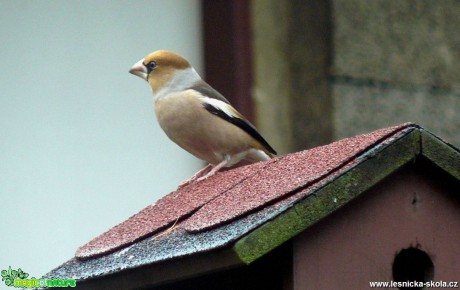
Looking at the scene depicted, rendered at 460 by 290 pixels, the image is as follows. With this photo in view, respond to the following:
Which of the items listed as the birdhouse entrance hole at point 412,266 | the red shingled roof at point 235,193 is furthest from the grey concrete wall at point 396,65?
the birdhouse entrance hole at point 412,266

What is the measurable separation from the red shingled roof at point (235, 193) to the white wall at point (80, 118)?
2.06 metres

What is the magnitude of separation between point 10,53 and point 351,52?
5.69 feet

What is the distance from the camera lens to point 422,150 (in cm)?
340

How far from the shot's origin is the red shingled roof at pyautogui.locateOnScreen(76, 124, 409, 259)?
336 cm

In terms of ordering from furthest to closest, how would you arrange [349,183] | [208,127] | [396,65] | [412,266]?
[396,65]
[208,127]
[412,266]
[349,183]

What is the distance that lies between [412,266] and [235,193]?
50 cm

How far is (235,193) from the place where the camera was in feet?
11.9

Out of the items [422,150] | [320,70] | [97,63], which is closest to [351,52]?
[320,70]

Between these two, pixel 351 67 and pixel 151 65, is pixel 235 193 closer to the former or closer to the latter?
pixel 151 65

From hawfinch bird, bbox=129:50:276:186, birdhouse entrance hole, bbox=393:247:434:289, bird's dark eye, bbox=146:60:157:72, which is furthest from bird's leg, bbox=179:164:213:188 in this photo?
birdhouse entrance hole, bbox=393:247:434:289

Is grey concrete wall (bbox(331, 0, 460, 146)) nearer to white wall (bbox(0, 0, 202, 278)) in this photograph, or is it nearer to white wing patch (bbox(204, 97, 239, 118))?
white wall (bbox(0, 0, 202, 278))

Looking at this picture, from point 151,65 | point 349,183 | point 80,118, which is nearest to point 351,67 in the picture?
point 80,118

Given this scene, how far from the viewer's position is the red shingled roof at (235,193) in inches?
132

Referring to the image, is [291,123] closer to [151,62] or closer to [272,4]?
[272,4]
